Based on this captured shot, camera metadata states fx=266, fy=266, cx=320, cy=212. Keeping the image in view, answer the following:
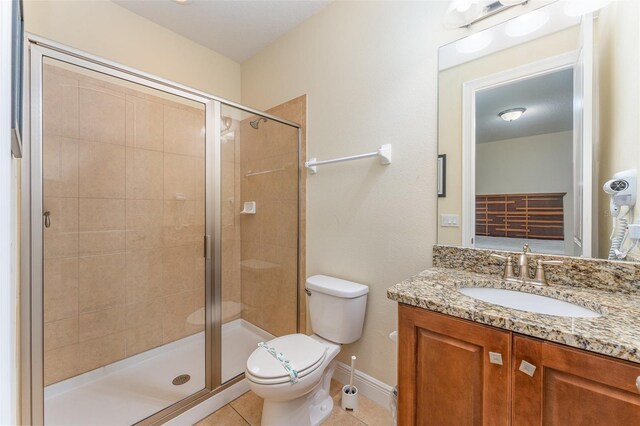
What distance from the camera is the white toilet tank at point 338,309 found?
1528mm

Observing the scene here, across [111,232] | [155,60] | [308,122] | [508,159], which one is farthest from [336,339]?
[155,60]

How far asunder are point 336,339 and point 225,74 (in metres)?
2.41

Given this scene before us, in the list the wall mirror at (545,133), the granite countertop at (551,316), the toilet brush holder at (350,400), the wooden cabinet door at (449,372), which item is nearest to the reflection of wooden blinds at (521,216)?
the wall mirror at (545,133)

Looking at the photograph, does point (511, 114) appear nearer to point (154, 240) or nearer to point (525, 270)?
point (525, 270)

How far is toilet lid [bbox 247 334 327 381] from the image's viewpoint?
47.4 inches

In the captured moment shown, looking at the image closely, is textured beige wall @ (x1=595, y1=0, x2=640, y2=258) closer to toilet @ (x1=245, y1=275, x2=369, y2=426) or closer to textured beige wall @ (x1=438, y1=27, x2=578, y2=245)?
textured beige wall @ (x1=438, y1=27, x2=578, y2=245)

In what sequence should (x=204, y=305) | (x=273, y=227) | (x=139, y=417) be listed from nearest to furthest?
(x=139, y=417) → (x=204, y=305) → (x=273, y=227)

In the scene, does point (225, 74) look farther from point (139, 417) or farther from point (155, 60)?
point (139, 417)

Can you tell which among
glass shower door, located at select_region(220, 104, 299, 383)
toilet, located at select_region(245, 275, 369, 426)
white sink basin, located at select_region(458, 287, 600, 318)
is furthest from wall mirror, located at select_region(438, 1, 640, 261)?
glass shower door, located at select_region(220, 104, 299, 383)

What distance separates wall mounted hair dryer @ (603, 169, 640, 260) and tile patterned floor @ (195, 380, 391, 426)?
1.30 metres

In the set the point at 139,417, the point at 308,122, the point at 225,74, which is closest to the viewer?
the point at 139,417

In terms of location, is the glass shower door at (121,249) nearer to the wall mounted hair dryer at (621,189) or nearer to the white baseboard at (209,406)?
the white baseboard at (209,406)

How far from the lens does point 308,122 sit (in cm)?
195

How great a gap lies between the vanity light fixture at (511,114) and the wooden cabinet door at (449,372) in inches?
37.0
